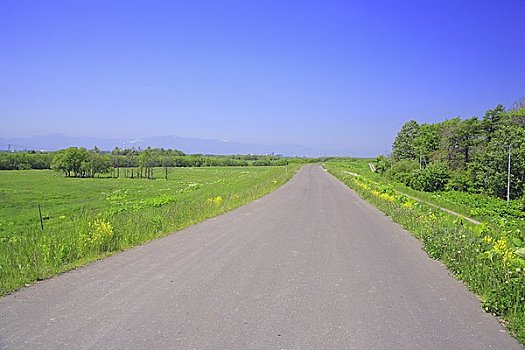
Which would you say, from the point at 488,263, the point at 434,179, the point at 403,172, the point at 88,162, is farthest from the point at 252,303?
the point at 88,162

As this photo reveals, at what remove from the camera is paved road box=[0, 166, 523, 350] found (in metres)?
4.37

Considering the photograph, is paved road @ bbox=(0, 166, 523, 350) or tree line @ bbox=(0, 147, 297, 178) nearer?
paved road @ bbox=(0, 166, 523, 350)

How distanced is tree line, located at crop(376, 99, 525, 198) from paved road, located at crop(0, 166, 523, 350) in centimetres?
2894

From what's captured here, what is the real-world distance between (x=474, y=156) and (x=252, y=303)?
143 feet

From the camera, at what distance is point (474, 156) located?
4262 cm

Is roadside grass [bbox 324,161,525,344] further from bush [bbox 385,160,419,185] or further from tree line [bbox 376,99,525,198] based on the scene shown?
bush [bbox 385,160,419,185]

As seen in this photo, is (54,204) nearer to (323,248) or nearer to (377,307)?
(323,248)

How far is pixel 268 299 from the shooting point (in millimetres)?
5758

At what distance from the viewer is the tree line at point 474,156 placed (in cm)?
3328

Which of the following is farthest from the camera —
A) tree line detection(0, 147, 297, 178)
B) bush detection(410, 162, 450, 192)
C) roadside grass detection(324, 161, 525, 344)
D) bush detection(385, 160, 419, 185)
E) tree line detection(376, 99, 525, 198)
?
tree line detection(0, 147, 297, 178)

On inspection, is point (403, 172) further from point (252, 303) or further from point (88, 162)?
point (88, 162)

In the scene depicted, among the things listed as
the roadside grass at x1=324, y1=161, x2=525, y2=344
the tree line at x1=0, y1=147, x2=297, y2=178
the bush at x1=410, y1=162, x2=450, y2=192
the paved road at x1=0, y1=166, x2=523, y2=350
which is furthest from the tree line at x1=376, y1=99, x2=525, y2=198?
the tree line at x1=0, y1=147, x2=297, y2=178

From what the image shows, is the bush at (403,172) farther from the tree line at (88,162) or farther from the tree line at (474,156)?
the tree line at (88,162)

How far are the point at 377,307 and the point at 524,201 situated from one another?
28.1 meters
